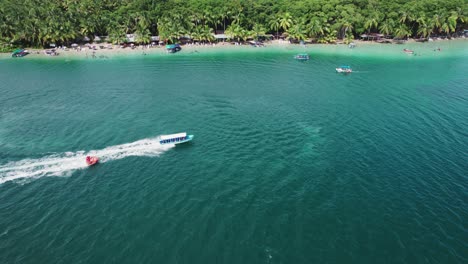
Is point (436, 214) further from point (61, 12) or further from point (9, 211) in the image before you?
point (61, 12)

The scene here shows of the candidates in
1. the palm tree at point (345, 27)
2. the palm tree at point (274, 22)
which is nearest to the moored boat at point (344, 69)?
the palm tree at point (345, 27)

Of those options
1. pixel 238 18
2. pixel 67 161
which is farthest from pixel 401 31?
pixel 67 161

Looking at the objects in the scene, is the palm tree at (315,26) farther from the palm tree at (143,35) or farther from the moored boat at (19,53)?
the moored boat at (19,53)

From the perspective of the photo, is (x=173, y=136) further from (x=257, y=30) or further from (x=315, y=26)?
(x=315, y=26)

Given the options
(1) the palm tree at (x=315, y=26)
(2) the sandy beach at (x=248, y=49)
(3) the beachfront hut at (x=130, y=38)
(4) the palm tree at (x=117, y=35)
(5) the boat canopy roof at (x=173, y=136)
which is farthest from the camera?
(1) the palm tree at (x=315, y=26)

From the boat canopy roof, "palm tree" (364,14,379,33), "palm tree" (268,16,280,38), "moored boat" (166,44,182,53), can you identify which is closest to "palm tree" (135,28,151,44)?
"moored boat" (166,44,182,53)

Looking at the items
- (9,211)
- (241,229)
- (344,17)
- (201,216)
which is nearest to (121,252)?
(201,216)
